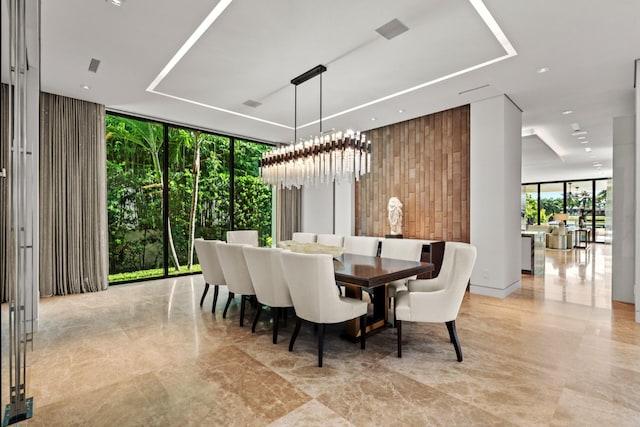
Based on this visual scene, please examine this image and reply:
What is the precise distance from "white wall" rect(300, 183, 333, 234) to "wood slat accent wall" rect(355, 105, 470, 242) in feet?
3.07

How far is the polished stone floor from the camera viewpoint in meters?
2.01

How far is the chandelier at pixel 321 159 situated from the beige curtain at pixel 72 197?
2823 mm

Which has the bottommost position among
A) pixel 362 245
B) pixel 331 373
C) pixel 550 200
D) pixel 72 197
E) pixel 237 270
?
pixel 331 373

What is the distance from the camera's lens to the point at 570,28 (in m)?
2.98

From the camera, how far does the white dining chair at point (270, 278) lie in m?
2.99

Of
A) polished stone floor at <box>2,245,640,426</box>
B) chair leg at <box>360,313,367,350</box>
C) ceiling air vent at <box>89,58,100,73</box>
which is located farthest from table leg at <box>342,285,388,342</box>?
ceiling air vent at <box>89,58,100,73</box>

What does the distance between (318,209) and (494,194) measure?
3830mm

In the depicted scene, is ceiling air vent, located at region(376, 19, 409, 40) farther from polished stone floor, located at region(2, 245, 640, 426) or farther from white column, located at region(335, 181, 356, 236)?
white column, located at region(335, 181, 356, 236)

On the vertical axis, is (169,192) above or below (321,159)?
below

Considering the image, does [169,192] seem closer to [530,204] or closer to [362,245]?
[362,245]

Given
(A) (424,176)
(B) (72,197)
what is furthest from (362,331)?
(B) (72,197)

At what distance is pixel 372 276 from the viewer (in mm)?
2719

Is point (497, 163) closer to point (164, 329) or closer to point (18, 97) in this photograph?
point (164, 329)

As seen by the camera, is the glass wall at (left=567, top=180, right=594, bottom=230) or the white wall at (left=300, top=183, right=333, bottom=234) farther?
the glass wall at (left=567, top=180, right=594, bottom=230)
